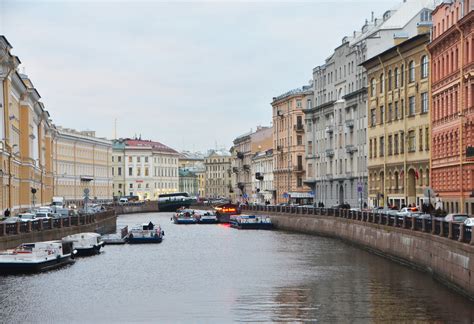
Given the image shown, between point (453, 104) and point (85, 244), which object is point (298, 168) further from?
point (85, 244)

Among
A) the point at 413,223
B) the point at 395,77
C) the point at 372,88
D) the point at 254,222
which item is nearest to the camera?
the point at 413,223

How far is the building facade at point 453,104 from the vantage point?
64.8m

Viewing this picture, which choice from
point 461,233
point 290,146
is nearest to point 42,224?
point 461,233

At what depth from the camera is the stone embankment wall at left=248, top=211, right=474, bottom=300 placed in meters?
37.9

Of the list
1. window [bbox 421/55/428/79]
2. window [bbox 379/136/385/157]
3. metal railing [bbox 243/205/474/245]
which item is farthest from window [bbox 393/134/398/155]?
window [bbox 421/55/428/79]

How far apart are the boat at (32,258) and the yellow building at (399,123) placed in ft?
109

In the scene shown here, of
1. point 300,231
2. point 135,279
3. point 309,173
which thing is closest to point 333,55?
point 309,173

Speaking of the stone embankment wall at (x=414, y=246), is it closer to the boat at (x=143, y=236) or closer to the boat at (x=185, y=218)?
the boat at (x=143, y=236)

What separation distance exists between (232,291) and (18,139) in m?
61.3

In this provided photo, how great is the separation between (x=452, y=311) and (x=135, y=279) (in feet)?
56.9

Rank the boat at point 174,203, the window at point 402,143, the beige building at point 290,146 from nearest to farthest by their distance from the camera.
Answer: the window at point 402,143
the beige building at point 290,146
the boat at point 174,203

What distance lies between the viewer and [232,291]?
4366cm

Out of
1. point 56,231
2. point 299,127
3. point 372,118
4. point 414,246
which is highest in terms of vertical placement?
point 299,127

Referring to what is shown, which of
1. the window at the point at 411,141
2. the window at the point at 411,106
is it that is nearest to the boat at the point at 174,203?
the window at the point at 411,141
